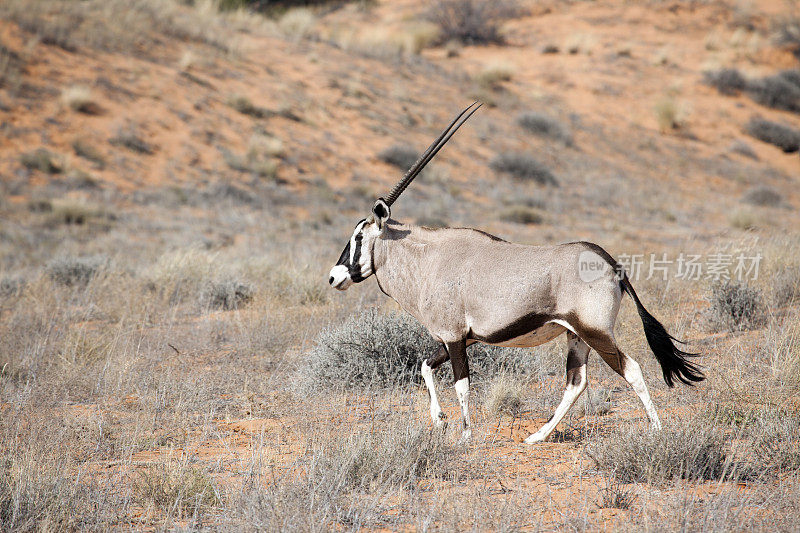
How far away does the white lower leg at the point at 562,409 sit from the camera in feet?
14.8

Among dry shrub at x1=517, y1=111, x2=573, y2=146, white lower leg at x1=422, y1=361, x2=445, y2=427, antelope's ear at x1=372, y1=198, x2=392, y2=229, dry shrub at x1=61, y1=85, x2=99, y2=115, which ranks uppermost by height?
antelope's ear at x1=372, y1=198, x2=392, y2=229

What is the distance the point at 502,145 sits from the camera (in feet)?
78.8

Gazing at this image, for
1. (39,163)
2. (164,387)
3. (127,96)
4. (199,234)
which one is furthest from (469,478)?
(127,96)

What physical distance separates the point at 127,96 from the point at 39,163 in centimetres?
457

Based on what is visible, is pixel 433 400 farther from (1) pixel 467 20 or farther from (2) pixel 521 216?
(1) pixel 467 20

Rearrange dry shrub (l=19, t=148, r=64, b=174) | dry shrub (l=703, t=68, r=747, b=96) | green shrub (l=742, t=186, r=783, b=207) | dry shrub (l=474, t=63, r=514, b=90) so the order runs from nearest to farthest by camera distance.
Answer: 1. dry shrub (l=19, t=148, r=64, b=174)
2. green shrub (l=742, t=186, r=783, b=207)
3. dry shrub (l=474, t=63, r=514, b=90)
4. dry shrub (l=703, t=68, r=747, b=96)

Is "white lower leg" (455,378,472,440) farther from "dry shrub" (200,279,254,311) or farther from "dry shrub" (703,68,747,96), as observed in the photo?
"dry shrub" (703,68,747,96)

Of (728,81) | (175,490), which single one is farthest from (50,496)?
(728,81)

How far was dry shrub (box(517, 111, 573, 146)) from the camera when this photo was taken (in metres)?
25.3

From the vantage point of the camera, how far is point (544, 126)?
25.7m

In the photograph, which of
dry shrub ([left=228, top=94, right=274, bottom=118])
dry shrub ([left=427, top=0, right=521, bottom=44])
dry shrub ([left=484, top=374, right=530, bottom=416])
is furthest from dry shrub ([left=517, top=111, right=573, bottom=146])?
dry shrub ([left=484, top=374, right=530, bottom=416])

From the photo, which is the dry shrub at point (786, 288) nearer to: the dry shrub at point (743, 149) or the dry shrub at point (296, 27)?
the dry shrub at point (743, 149)

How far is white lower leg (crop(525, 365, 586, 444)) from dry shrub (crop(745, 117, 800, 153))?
27100 mm

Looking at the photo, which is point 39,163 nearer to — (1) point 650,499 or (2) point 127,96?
(2) point 127,96
